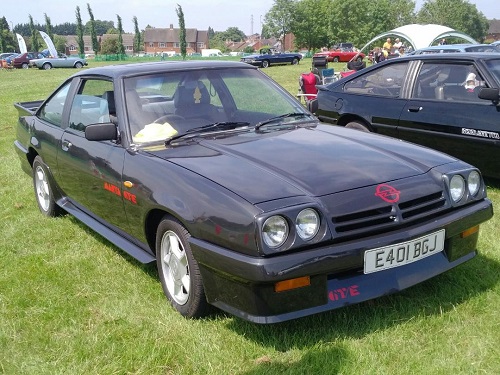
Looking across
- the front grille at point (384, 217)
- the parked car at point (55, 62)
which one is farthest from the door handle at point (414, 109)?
the parked car at point (55, 62)

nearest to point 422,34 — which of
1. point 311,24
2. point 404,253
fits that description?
point 404,253

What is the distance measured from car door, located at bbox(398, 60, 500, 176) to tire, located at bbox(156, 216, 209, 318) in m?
3.56

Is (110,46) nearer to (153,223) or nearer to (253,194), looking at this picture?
(153,223)

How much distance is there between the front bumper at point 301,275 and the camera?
8.45ft

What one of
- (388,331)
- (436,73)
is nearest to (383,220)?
(388,331)

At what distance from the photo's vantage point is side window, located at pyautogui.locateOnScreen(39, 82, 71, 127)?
4883 millimetres

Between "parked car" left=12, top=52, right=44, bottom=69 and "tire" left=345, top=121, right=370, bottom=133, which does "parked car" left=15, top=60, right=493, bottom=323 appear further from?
"parked car" left=12, top=52, right=44, bottom=69

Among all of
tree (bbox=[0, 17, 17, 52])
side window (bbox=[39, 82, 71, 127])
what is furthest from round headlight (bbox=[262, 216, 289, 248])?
tree (bbox=[0, 17, 17, 52])

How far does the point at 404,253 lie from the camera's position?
9.29 ft

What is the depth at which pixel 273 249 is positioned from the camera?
8.46 ft

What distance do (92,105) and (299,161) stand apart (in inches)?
81.8

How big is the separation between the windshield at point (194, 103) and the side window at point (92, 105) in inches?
10.2

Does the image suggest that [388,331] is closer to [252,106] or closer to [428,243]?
[428,243]

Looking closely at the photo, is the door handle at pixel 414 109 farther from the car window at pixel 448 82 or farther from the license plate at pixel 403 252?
the license plate at pixel 403 252
